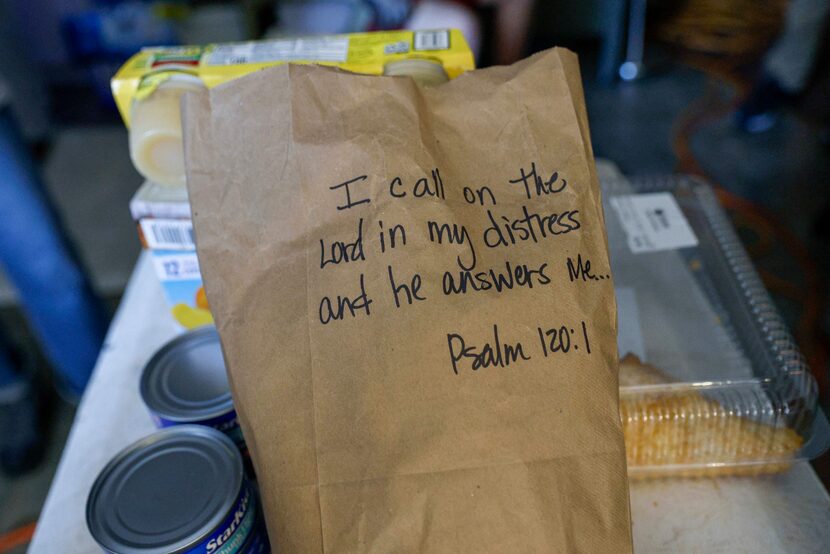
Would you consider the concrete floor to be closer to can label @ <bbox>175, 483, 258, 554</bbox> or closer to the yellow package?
the yellow package

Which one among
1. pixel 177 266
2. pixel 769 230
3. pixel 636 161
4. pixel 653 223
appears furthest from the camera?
pixel 636 161

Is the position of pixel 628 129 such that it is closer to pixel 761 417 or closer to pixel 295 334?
pixel 761 417

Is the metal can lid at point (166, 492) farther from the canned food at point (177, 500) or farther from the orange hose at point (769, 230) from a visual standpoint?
the orange hose at point (769, 230)

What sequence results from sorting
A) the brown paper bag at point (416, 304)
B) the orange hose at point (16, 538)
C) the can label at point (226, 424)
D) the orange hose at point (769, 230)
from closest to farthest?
1. the brown paper bag at point (416, 304)
2. the can label at point (226, 424)
3. the orange hose at point (16, 538)
4. the orange hose at point (769, 230)

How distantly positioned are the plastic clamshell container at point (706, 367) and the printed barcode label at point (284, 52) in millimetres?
388

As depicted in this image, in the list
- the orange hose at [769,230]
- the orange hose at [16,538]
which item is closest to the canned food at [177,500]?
the orange hose at [16,538]

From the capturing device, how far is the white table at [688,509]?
21.0 inches

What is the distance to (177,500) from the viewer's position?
17.9 inches

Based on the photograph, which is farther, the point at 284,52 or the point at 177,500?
the point at 284,52

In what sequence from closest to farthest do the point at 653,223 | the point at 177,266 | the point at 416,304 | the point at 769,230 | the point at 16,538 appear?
the point at 416,304, the point at 177,266, the point at 653,223, the point at 16,538, the point at 769,230

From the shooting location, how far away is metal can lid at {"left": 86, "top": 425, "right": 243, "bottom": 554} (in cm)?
42

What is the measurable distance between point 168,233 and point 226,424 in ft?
0.69

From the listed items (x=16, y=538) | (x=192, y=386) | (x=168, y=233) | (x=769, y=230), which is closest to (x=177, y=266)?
(x=168, y=233)

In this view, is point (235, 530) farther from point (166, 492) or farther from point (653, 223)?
point (653, 223)
